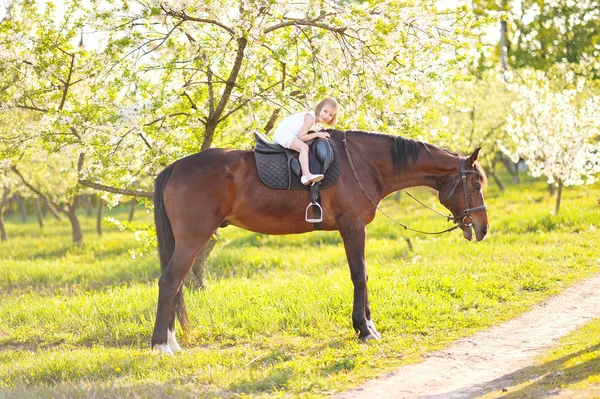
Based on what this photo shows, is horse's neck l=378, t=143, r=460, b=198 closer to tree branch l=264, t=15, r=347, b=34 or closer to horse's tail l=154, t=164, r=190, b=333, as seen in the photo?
tree branch l=264, t=15, r=347, b=34

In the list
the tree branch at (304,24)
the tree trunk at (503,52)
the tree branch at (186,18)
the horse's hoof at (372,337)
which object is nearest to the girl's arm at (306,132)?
the tree branch at (186,18)

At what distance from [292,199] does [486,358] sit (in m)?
2.73

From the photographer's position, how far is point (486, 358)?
6.95 meters

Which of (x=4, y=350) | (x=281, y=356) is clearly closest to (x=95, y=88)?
(x=4, y=350)

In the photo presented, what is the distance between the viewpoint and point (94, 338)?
890 centimetres

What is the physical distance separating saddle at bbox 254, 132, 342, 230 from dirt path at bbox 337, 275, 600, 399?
82.7 inches

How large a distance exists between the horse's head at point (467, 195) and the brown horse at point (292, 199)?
0.01 metres

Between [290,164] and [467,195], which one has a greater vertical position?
[290,164]

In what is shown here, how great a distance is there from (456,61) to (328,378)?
5.21m

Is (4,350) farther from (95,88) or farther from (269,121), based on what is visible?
(269,121)

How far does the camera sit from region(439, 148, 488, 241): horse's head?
805cm

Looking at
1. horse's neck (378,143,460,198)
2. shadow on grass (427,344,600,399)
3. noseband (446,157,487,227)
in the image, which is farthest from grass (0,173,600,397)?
shadow on grass (427,344,600,399)

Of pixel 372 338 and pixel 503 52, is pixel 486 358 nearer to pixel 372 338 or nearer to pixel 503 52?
pixel 372 338

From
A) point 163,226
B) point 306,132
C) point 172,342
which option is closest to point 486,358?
point 306,132
